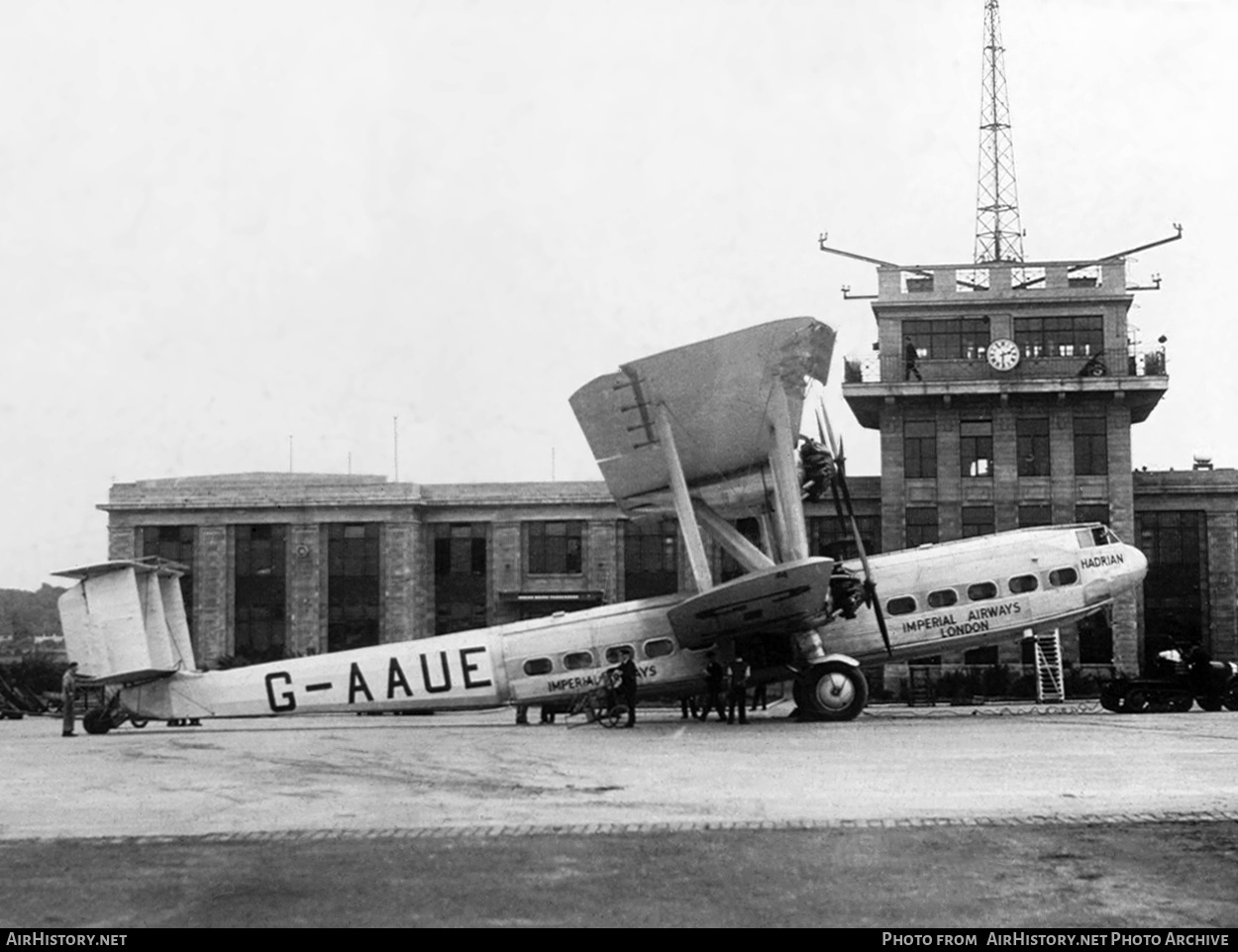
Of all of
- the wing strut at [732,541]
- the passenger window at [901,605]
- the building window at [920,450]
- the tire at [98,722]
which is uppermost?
Result: the building window at [920,450]

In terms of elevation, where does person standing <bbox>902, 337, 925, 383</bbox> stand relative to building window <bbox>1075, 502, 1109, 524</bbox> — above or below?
above

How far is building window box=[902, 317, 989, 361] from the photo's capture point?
64.2m

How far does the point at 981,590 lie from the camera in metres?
31.5

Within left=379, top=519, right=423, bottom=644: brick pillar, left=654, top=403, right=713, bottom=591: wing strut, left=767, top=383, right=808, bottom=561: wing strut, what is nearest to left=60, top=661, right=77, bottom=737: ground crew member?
left=654, top=403, right=713, bottom=591: wing strut

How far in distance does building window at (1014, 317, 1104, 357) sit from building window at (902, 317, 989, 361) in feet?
5.40

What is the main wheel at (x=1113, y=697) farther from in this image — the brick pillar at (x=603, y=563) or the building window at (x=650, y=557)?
the brick pillar at (x=603, y=563)

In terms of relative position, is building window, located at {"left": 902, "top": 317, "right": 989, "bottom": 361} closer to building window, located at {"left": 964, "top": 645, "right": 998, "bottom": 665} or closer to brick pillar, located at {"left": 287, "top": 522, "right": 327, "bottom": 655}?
building window, located at {"left": 964, "top": 645, "right": 998, "bottom": 665}

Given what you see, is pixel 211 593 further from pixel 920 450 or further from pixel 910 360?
pixel 910 360

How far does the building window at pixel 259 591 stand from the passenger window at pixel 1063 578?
4413cm

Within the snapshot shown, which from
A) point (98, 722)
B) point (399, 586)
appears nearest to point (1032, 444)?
point (399, 586)

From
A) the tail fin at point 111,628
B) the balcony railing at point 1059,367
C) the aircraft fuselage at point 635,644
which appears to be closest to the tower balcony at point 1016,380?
the balcony railing at point 1059,367

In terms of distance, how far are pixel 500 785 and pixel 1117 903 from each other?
9144 millimetres

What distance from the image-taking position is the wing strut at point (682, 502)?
2875 cm

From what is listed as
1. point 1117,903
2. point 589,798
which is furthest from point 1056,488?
point 1117,903
